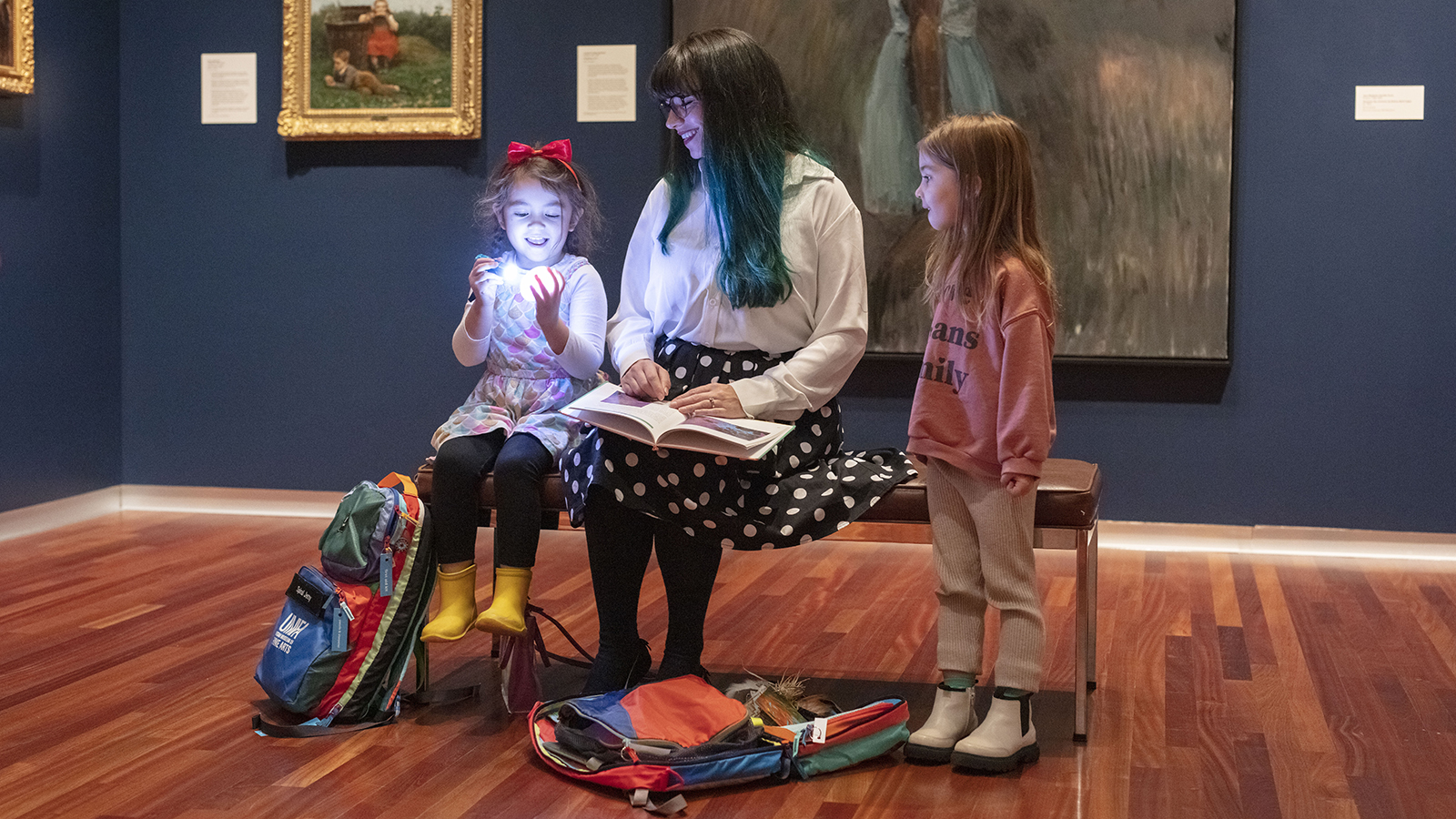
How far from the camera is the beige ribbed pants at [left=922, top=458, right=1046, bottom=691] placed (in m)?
2.39

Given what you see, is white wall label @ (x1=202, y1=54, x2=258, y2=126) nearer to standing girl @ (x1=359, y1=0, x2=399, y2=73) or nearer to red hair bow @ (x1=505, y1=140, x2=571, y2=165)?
standing girl @ (x1=359, y1=0, x2=399, y2=73)

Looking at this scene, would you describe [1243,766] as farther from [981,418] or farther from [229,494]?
[229,494]

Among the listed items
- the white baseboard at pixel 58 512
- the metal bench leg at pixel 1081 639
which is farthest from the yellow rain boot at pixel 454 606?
the white baseboard at pixel 58 512

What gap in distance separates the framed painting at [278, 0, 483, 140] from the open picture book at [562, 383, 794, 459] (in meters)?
2.66

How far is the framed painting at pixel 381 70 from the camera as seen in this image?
190 inches

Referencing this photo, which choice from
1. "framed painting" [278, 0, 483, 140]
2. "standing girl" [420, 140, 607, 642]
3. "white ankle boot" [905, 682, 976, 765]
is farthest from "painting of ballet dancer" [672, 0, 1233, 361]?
"white ankle boot" [905, 682, 976, 765]

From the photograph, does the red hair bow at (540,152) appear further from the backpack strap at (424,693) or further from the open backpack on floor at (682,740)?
the open backpack on floor at (682,740)

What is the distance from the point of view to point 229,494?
5.18 meters

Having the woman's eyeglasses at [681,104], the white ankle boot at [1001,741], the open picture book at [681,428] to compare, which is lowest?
the white ankle boot at [1001,741]

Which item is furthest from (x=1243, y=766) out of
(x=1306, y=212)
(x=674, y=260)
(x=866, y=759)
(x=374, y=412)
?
(x=374, y=412)

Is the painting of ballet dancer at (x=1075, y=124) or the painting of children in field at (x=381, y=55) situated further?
the painting of children in field at (x=381, y=55)

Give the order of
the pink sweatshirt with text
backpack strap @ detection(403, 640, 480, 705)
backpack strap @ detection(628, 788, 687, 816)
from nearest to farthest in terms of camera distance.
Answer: backpack strap @ detection(628, 788, 687, 816)
the pink sweatshirt with text
backpack strap @ detection(403, 640, 480, 705)

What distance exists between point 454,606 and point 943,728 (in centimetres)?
94

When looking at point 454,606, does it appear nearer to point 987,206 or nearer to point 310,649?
point 310,649
